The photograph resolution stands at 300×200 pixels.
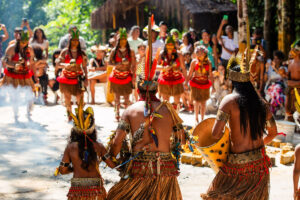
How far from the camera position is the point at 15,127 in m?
9.42

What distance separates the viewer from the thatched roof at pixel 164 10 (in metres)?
15.8

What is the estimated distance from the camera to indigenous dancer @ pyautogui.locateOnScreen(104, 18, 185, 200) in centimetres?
423

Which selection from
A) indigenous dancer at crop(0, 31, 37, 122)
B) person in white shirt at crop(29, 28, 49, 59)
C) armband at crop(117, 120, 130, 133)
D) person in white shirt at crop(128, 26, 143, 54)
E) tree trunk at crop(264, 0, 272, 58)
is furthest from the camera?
person in white shirt at crop(29, 28, 49, 59)

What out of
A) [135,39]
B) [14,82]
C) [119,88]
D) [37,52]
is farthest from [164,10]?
[14,82]

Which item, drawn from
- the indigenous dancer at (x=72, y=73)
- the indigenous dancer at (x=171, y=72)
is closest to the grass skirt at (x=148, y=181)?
the indigenous dancer at (x=171, y=72)

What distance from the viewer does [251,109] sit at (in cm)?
416

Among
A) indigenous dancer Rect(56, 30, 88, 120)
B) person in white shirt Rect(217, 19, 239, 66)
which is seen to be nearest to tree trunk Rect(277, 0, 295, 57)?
person in white shirt Rect(217, 19, 239, 66)

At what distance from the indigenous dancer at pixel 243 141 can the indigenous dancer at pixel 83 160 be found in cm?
105

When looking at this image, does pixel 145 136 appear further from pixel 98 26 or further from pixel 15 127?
pixel 98 26

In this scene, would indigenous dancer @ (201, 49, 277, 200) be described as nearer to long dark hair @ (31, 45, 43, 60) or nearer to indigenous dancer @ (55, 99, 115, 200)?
indigenous dancer @ (55, 99, 115, 200)

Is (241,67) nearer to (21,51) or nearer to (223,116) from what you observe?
(223,116)

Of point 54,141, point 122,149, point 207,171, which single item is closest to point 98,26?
point 54,141

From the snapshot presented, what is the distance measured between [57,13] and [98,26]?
12.8 m

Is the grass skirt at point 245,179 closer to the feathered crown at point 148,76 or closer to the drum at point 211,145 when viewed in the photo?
the drum at point 211,145
